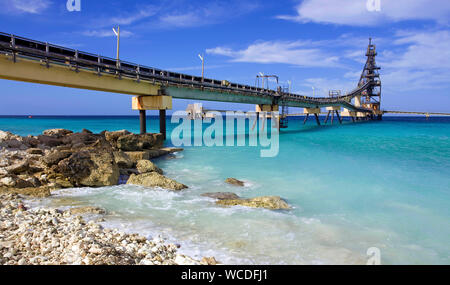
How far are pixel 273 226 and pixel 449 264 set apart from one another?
3.66 meters

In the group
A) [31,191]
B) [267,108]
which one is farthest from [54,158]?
[267,108]

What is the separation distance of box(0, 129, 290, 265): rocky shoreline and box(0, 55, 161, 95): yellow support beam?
11.5 feet

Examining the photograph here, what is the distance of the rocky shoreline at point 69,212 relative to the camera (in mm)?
4621

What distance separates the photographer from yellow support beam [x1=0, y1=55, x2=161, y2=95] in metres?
13.9

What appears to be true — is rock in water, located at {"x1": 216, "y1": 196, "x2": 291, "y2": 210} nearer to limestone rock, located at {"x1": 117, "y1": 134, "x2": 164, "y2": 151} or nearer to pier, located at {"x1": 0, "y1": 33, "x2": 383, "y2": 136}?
limestone rock, located at {"x1": 117, "y1": 134, "x2": 164, "y2": 151}

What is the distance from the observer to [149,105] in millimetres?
23047

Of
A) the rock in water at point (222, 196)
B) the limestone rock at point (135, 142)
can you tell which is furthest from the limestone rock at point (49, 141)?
the rock in water at point (222, 196)

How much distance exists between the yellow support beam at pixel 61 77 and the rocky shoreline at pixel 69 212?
3.50 m

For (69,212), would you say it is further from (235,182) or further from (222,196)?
(235,182)

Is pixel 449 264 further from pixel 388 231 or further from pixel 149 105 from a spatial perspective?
pixel 149 105

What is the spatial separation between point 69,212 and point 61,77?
1192 cm

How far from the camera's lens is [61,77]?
52.0 ft

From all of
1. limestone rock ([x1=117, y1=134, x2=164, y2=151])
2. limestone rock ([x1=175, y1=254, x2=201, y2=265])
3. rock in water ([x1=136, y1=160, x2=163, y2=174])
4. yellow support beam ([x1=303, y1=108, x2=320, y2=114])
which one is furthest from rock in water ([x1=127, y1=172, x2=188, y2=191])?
yellow support beam ([x1=303, y1=108, x2=320, y2=114])
